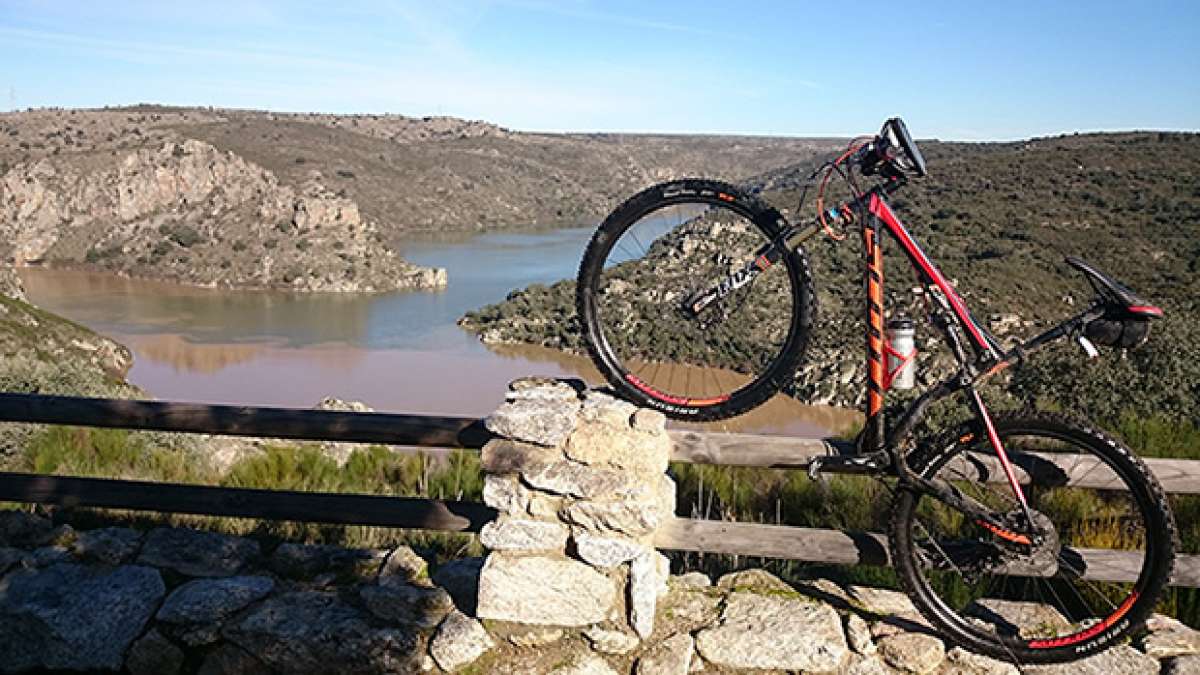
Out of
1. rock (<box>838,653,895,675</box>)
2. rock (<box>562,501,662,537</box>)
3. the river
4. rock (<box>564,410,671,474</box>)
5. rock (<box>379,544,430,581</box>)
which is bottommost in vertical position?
the river

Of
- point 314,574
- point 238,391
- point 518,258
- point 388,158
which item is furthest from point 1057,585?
point 388,158

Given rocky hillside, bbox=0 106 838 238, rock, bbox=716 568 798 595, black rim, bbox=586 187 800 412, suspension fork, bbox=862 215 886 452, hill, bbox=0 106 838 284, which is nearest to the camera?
suspension fork, bbox=862 215 886 452

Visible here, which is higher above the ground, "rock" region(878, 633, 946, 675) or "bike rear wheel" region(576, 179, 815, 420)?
"bike rear wheel" region(576, 179, 815, 420)

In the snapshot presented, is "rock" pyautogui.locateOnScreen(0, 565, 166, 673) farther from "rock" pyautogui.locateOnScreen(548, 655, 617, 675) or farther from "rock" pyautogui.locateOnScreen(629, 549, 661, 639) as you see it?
"rock" pyautogui.locateOnScreen(629, 549, 661, 639)

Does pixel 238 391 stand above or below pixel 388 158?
below

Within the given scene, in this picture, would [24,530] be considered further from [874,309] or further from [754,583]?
[874,309]

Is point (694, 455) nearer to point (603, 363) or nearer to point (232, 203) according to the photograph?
point (603, 363)

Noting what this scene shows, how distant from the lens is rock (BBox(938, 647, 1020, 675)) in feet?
9.65

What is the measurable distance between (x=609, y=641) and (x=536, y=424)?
0.78 meters

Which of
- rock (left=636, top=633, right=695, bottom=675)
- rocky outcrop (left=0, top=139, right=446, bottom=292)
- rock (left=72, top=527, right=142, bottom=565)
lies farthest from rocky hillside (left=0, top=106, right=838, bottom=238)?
rock (left=636, top=633, right=695, bottom=675)

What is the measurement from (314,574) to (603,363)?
1.54 meters

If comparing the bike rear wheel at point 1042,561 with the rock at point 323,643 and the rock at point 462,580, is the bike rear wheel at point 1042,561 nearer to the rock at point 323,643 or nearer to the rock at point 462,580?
the rock at point 462,580

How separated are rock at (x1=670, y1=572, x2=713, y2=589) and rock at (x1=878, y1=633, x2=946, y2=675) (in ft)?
2.29

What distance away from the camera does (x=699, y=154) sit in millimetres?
72562
